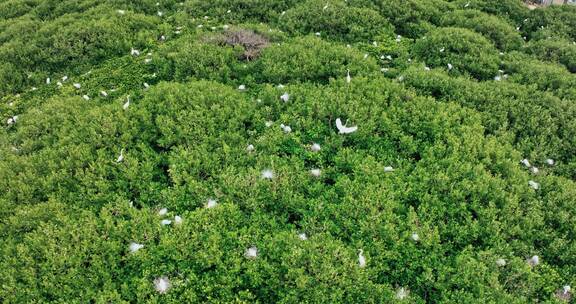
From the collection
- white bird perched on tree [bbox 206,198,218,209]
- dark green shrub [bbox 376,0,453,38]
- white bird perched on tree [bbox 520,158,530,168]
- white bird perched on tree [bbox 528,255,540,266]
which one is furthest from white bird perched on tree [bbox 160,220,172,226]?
dark green shrub [bbox 376,0,453,38]

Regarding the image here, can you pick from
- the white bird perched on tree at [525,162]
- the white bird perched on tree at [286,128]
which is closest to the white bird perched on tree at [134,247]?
the white bird perched on tree at [286,128]

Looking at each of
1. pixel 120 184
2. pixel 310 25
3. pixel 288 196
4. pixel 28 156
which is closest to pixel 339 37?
pixel 310 25

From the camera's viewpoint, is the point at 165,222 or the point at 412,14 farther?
the point at 412,14

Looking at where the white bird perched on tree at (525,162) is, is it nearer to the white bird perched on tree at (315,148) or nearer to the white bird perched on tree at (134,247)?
the white bird perched on tree at (315,148)

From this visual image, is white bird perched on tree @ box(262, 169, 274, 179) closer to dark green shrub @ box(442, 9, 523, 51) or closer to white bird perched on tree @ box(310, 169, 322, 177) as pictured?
white bird perched on tree @ box(310, 169, 322, 177)

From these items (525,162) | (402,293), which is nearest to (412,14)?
(525,162)

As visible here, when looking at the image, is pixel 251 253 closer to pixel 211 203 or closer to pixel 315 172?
pixel 211 203
